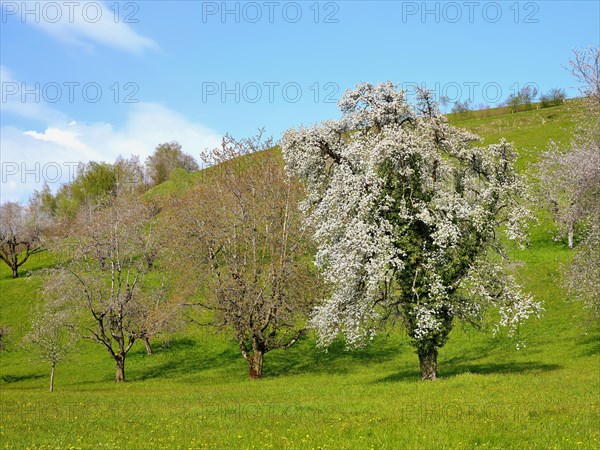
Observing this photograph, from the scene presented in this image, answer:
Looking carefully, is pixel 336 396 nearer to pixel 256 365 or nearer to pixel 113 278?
pixel 256 365

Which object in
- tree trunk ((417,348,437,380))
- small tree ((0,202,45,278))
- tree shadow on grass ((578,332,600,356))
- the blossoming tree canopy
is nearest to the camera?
the blossoming tree canopy

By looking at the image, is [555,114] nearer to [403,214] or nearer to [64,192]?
[403,214]

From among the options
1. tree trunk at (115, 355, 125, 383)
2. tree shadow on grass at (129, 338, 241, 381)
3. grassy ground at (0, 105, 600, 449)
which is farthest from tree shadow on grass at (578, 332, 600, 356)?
tree trunk at (115, 355, 125, 383)

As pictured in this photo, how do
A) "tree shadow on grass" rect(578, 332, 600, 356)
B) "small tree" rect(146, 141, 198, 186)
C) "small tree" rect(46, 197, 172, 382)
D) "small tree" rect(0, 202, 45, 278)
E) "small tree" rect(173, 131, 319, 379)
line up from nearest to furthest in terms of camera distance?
"tree shadow on grass" rect(578, 332, 600, 356), "small tree" rect(173, 131, 319, 379), "small tree" rect(46, 197, 172, 382), "small tree" rect(0, 202, 45, 278), "small tree" rect(146, 141, 198, 186)

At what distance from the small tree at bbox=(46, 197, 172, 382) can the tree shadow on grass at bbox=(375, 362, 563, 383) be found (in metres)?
17.5

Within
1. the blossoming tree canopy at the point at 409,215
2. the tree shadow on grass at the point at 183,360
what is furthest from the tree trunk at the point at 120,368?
the blossoming tree canopy at the point at 409,215

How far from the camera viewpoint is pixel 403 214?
27.2 metres

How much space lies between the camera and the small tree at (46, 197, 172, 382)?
4344 cm

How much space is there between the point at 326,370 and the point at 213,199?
588 inches

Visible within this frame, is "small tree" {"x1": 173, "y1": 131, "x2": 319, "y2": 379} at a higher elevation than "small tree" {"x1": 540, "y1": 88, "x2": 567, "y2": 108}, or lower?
lower

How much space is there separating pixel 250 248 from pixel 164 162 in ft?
362

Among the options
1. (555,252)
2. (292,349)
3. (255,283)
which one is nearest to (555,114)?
(555,252)

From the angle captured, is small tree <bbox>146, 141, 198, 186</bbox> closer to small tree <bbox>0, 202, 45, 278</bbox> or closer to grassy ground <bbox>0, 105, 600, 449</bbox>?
small tree <bbox>0, 202, 45, 278</bbox>

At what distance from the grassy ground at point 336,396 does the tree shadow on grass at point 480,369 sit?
0.36 ft
